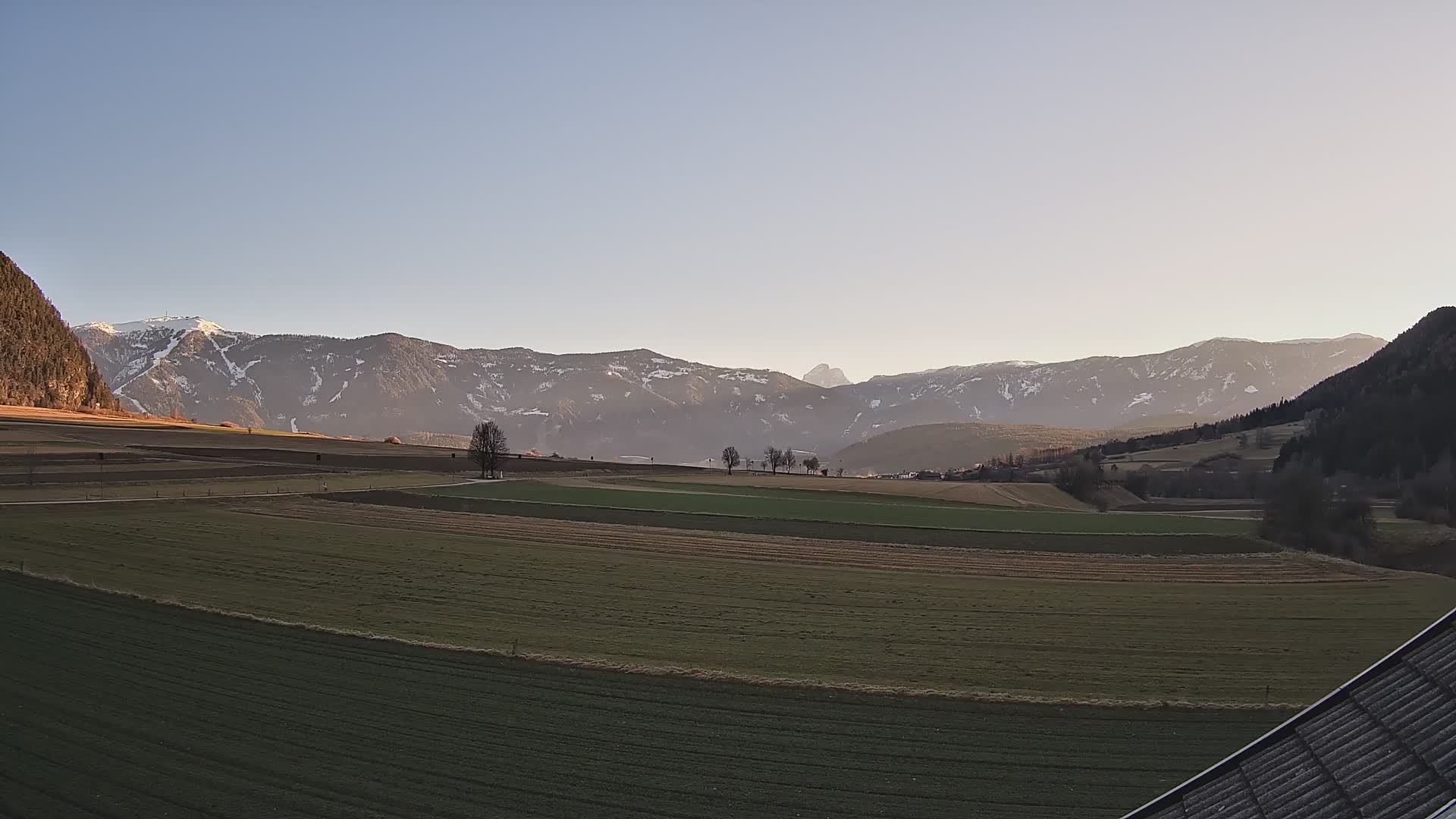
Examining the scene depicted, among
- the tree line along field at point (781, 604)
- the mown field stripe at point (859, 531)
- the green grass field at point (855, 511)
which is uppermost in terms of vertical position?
the green grass field at point (855, 511)

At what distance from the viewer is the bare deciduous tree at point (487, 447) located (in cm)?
10700

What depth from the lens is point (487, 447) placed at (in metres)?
110

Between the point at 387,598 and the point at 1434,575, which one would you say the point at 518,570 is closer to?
the point at 387,598

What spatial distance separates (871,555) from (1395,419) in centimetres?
11135

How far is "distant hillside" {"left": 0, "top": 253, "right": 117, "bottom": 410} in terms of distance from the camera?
175125mm

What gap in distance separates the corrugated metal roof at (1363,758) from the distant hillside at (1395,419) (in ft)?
413

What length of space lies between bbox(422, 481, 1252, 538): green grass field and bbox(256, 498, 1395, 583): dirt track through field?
374 inches

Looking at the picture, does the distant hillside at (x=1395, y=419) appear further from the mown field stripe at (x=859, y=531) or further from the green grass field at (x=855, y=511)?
the mown field stripe at (x=859, y=531)

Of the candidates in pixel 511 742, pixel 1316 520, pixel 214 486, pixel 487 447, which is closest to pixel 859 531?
pixel 1316 520

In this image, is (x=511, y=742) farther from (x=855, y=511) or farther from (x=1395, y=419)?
(x=1395, y=419)

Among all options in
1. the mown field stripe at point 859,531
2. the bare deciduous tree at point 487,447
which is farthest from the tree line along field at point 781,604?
the bare deciduous tree at point 487,447

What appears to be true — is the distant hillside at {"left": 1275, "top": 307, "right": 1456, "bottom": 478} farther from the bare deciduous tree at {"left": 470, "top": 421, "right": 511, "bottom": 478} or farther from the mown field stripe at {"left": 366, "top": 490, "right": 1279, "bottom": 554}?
the bare deciduous tree at {"left": 470, "top": 421, "right": 511, "bottom": 478}

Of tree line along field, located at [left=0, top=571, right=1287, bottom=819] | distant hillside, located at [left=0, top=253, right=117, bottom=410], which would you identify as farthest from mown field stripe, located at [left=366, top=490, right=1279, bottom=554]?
distant hillside, located at [left=0, top=253, right=117, bottom=410]

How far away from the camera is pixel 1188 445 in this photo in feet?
571
